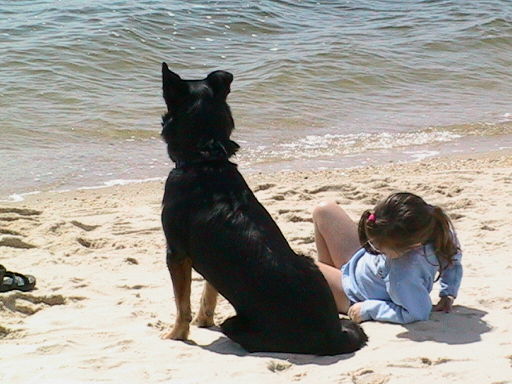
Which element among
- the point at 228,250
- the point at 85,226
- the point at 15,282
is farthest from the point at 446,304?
the point at 85,226

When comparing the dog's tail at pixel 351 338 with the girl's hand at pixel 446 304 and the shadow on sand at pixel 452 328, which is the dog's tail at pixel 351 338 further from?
the girl's hand at pixel 446 304

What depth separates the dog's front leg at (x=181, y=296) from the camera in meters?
4.27

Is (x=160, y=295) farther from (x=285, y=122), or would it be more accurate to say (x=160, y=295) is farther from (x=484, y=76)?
(x=484, y=76)

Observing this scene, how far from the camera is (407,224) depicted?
420 centimetres

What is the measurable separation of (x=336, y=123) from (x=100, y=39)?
4816mm

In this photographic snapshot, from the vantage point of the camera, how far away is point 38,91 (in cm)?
1149

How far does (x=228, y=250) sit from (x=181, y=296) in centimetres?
36

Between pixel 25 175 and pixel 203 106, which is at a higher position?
pixel 203 106

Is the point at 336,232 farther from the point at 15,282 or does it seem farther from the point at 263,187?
the point at 263,187

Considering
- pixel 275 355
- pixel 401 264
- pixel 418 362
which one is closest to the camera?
pixel 418 362

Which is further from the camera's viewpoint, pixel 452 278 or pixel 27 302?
pixel 27 302

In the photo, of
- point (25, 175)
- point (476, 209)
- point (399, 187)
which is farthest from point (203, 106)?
point (25, 175)

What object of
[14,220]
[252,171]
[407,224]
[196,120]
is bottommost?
[252,171]

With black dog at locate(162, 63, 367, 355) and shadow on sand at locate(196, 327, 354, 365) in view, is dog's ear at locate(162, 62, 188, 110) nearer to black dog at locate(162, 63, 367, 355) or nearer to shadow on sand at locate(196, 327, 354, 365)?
black dog at locate(162, 63, 367, 355)
